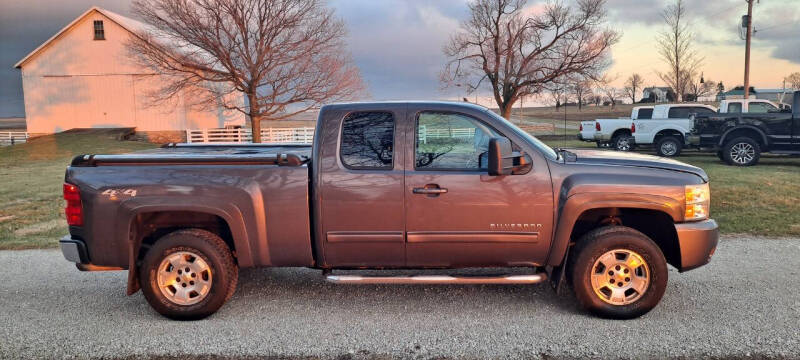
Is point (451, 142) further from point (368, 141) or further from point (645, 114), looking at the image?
point (645, 114)

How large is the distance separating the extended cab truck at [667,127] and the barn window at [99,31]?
109 feet

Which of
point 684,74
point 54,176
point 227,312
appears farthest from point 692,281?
point 684,74

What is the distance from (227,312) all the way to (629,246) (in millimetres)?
3426

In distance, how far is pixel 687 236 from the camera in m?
4.46

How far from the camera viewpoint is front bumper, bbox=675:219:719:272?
4469mm

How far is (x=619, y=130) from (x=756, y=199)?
12.3 m

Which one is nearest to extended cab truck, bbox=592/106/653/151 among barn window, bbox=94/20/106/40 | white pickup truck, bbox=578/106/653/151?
white pickup truck, bbox=578/106/653/151

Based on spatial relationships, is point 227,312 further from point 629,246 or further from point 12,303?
point 629,246

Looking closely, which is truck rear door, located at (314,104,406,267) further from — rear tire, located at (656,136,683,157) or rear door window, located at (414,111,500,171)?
rear tire, located at (656,136,683,157)

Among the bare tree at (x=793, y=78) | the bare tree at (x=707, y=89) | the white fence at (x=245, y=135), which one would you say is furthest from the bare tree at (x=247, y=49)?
the bare tree at (x=793, y=78)

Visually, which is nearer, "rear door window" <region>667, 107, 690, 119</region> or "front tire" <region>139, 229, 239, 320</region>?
"front tire" <region>139, 229, 239, 320</region>

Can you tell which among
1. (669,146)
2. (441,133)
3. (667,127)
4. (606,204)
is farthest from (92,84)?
(606,204)

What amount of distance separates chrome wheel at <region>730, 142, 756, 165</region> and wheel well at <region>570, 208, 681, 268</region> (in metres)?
13.4

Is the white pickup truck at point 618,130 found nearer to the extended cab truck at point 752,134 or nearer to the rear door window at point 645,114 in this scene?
the rear door window at point 645,114
